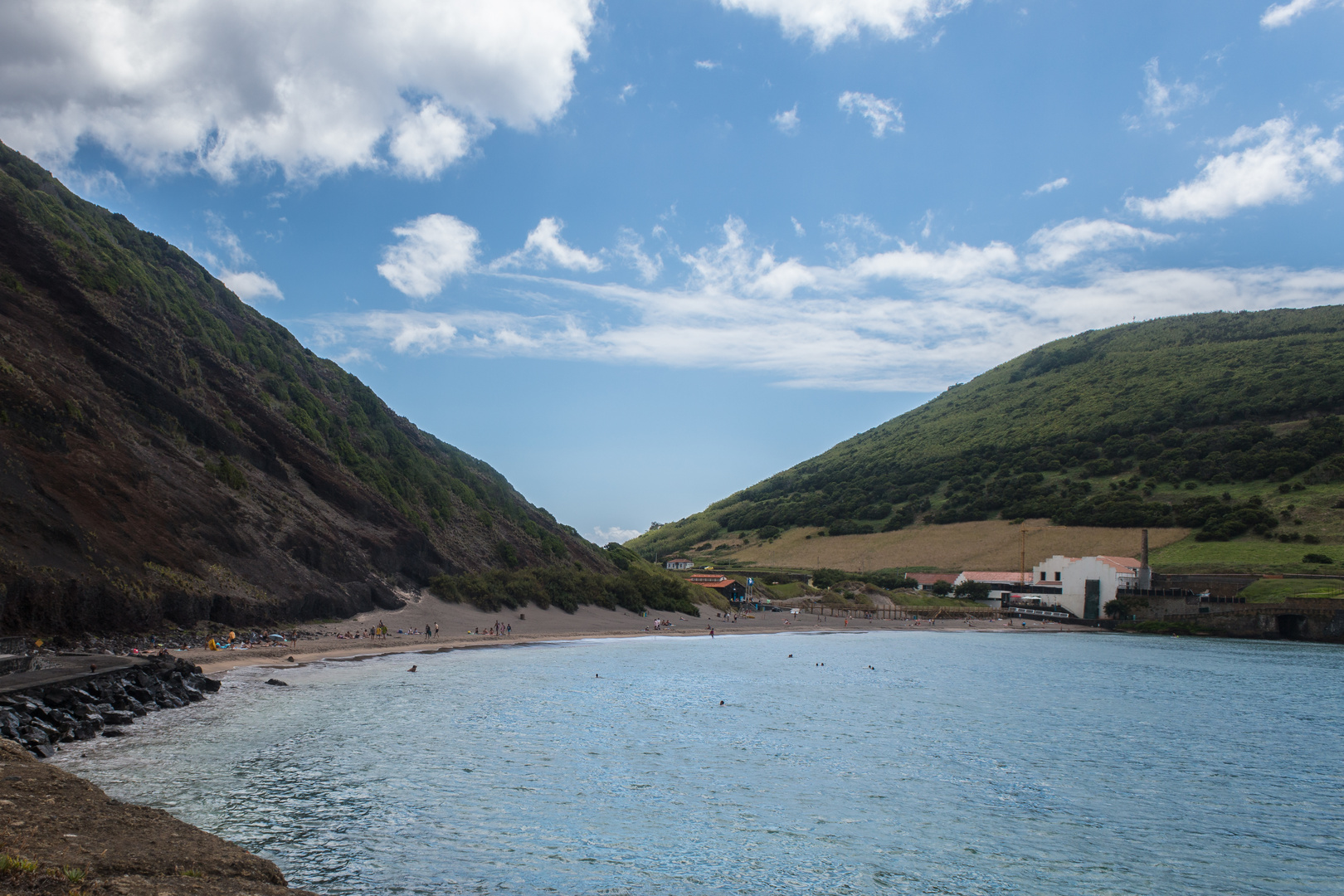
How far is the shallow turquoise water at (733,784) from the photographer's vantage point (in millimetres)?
15023

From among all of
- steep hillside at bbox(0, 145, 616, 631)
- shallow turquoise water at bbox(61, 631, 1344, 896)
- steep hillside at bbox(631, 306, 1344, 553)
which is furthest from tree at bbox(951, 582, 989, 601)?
shallow turquoise water at bbox(61, 631, 1344, 896)

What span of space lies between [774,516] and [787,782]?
161 metres

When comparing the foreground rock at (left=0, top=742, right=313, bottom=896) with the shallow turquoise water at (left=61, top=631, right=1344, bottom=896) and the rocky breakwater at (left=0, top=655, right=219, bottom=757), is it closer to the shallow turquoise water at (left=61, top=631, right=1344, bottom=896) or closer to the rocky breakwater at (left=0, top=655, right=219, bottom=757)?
the shallow turquoise water at (left=61, top=631, right=1344, bottom=896)

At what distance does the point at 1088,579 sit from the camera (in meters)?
104

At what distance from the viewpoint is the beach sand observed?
3947 centimetres

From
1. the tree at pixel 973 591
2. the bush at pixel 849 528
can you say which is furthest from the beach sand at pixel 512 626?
the bush at pixel 849 528

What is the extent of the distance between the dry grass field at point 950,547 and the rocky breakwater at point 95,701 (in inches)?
4454

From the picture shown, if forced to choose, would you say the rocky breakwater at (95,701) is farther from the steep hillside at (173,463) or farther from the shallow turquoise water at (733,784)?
the steep hillside at (173,463)

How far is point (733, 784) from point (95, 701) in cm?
1864

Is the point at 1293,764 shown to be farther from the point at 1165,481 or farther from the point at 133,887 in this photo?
the point at 1165,481

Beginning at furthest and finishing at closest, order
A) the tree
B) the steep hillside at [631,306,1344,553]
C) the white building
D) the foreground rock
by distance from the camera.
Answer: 1. the steep hillside at [631,306,1344,553]
2. the tree
3. the white building
4. the foreground rock

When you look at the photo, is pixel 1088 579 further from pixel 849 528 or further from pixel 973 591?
pixel 849 528

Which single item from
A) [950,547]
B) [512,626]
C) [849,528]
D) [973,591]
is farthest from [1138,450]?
[512,626]

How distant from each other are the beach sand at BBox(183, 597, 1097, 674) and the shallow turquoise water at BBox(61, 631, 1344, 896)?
3.29m
